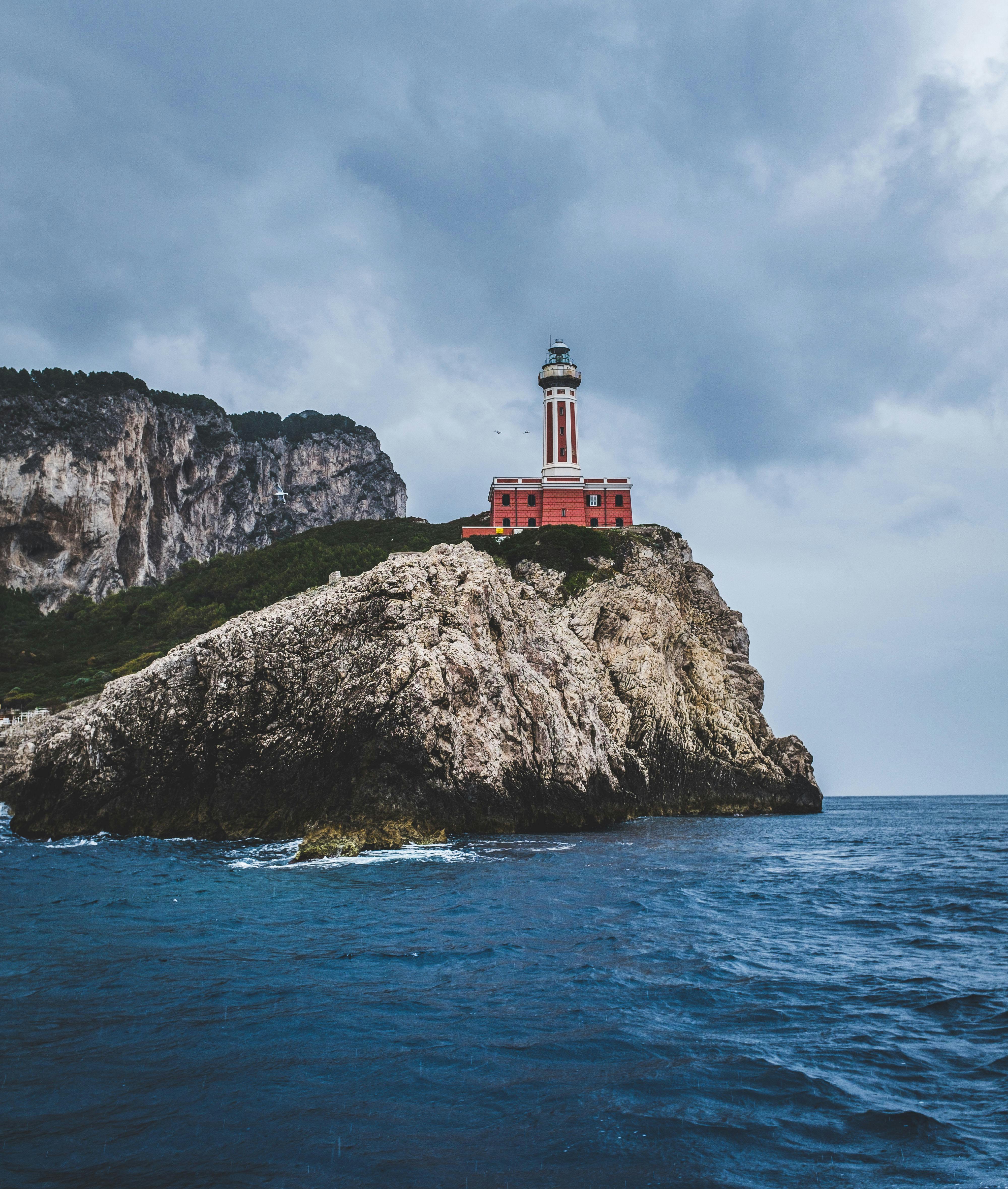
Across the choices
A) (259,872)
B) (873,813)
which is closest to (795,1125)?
(259,872)

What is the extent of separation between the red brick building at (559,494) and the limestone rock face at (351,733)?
116ft

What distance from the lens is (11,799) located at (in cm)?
3441

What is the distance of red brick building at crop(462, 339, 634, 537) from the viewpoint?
74.6 meters

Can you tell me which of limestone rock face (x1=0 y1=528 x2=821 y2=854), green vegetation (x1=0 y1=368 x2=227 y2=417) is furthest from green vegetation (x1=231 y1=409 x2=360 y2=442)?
limestone rock face (x1=0 y1=528 x2=821 y2=854)

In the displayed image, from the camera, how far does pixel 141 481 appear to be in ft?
390

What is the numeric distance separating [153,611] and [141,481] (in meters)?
49.1

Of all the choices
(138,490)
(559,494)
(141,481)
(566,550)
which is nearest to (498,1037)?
(566,550)

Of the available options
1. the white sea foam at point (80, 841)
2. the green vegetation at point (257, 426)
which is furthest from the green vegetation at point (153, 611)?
the green vegetation at point (257, 426)

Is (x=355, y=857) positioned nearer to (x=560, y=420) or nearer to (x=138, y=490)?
(x=560, y=420)

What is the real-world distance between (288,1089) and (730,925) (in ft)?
32.8

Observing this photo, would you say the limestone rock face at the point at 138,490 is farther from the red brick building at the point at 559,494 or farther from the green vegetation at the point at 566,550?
the green vegetation at the point at 566,550

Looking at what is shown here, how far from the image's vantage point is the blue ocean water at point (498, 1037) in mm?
6383

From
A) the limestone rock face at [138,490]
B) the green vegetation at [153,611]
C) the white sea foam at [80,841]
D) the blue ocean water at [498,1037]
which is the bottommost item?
the blue ocean water at [498,1037]

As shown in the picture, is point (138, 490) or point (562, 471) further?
point (138, 490)
